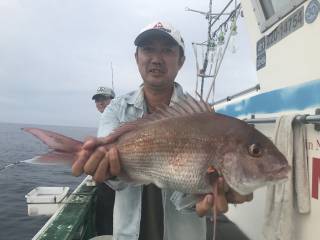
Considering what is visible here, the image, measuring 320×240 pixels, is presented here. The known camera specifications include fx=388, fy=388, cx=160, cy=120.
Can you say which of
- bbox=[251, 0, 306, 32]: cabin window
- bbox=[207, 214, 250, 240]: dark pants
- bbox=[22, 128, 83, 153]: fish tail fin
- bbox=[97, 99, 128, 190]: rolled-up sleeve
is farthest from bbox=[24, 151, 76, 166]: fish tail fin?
bbox=[207, 214, 250, 240]: dark pants

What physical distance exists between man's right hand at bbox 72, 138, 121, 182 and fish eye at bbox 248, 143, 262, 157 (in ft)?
2.99

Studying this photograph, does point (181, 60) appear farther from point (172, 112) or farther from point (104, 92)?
point (104, 92)

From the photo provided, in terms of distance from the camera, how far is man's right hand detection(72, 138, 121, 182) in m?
2.67

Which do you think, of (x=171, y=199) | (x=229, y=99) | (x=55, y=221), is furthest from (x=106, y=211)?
(x=171, y=199)

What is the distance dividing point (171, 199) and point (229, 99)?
13.0 ft

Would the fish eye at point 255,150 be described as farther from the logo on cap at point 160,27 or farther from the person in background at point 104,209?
the person in background at point 104,209

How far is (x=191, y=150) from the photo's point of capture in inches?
97.3

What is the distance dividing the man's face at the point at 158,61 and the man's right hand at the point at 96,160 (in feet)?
2.66

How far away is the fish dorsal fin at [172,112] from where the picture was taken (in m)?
2.63

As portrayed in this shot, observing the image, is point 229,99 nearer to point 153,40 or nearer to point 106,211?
point 106,211

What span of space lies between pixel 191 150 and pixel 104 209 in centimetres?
393

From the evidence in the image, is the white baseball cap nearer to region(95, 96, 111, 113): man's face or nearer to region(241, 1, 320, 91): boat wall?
region(241, 1, 320, 91): boat wall

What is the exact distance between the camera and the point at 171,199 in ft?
9.93

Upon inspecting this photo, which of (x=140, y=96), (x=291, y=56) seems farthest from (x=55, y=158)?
(x=291, y=56)
